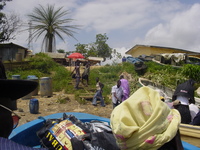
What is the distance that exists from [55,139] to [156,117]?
0.80 metres

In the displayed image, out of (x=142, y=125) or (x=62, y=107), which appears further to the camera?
(x=62, y=107)

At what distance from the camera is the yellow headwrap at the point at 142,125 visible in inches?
51.8

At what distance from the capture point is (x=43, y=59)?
16938mm

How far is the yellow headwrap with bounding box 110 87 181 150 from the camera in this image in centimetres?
132

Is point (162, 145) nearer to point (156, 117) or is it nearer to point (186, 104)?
point (156, 117)

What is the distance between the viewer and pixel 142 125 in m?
1.35

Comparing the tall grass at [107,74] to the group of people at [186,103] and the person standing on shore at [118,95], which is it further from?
the group of people at [186,103]

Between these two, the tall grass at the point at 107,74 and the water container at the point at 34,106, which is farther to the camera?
the tall grass at the point at 107,74

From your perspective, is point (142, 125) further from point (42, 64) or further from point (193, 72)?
point (42, 64)

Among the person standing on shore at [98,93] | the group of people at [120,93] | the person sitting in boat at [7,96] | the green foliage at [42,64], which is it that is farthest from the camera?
the green foliage at [42,64]

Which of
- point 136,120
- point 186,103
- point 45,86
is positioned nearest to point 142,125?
point 136,120

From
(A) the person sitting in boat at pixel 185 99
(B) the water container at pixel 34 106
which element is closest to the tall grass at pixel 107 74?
(B) the water container at pixel 34 106

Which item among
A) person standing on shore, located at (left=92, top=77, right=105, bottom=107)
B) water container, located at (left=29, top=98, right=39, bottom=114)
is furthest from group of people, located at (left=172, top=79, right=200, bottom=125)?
person standing on shore, located at (left=92, top=77, right=105, bottom=107)

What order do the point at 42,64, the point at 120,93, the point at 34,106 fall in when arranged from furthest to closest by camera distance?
the point at 42,64
the point at 34,106
the point at 120,93
